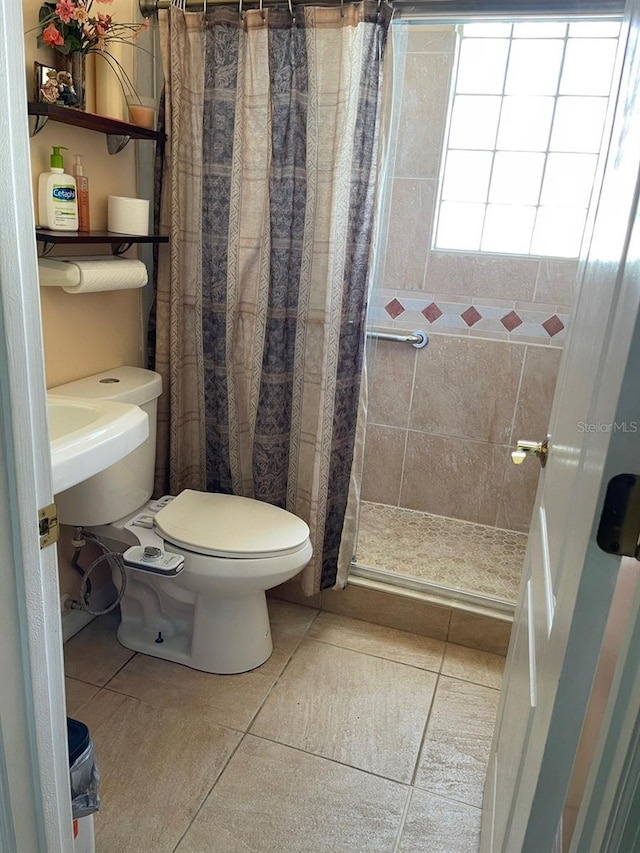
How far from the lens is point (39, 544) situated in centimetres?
90

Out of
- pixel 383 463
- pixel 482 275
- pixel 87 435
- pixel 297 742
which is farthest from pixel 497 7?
pixel 297 742

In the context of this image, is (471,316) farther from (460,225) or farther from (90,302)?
(90,302)

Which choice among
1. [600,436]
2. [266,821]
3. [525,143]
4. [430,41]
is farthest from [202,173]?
[266,821]

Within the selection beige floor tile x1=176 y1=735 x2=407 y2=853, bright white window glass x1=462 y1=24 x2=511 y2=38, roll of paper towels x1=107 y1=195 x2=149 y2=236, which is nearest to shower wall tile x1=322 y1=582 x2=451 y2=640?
beige floor tile x1=176 y1=735 x2=407 y2=853

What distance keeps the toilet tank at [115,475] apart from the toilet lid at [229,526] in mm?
117

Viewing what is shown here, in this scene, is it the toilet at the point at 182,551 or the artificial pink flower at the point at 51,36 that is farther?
the toilet at the point at 182,551

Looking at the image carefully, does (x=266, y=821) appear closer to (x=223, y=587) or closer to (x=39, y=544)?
(x=223, y=587)

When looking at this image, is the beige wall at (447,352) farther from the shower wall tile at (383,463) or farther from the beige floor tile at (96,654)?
the beige floor tile at (96,654)

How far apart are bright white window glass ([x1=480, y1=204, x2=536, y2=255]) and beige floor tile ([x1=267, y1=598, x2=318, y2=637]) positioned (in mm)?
1614

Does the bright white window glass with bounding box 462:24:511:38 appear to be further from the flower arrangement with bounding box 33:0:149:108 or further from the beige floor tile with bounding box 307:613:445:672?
the beige floor tile with bounding box 307:613:445:672

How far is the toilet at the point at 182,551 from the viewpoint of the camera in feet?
6.14

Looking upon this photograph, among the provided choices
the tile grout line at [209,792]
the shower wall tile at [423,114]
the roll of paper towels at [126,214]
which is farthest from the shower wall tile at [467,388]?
the tile grout line at [209,792]

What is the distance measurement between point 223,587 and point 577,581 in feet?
4.38

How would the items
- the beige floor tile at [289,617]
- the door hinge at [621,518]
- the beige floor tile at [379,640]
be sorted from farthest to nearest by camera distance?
the beige floor tile at [289,617] → the beige floor tile at [379,640] → the door hinge at [621,518]
